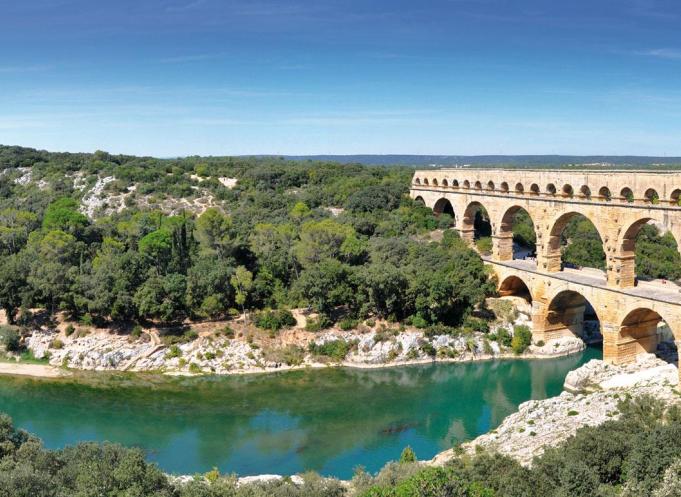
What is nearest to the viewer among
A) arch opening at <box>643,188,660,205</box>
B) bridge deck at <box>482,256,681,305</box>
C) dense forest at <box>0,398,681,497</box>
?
dense forest at <box>0,398,681,497</box>

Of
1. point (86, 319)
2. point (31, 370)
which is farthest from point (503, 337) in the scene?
point (31, 370)

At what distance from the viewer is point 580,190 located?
30406 mm

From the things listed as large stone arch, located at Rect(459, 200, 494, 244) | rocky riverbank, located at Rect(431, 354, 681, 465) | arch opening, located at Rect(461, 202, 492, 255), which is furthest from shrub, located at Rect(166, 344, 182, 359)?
large stone arch, located at Rect(459, 200, 494, 244)

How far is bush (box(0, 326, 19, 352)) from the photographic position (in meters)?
31.5

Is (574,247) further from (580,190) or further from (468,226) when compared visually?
(580,190)

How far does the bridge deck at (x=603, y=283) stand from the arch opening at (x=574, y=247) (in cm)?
102

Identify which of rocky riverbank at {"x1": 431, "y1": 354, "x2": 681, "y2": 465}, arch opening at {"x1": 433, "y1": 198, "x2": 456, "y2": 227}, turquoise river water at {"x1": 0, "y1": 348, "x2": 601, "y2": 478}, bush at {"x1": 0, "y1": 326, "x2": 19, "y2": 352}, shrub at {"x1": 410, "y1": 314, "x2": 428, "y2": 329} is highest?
arch opening at {"x1": 433, "y1": 198, "x2": 456, "y2": 227}

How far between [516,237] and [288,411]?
1027 inches

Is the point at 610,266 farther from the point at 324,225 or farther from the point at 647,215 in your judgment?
the point at 324,225

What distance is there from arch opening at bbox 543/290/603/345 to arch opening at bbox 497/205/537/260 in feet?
17.3

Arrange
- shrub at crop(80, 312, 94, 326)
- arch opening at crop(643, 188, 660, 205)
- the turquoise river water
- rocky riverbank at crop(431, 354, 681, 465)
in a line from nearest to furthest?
rocky riverbank at crop(431, 354, 681, 465), the turquoise river water, arch opening at crop(643, 188, 660, 205), shrub at crop(80, 312, 94, 326)

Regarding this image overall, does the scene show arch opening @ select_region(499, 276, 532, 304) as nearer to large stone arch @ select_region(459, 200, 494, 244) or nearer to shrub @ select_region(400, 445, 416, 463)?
large stone arch @ select_region(459, 200, 494, 244)

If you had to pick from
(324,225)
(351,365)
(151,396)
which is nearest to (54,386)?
(151,396)

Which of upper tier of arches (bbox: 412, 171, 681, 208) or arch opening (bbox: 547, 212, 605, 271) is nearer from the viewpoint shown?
upper tier of arches (bbox: 412, 171, 681, 208)
